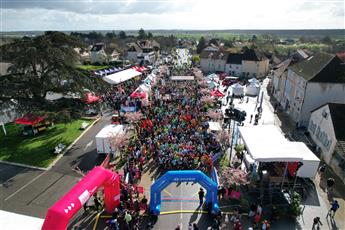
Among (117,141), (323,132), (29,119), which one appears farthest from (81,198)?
(323,132)

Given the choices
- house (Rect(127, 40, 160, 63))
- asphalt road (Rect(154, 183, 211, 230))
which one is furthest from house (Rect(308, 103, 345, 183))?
house (Rect(127, 40, 160, 63))

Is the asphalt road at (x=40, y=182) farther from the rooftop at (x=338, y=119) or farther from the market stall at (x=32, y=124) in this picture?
the rooftop at (x=338, y=119)

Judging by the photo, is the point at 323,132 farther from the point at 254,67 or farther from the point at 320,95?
the point at 254,67

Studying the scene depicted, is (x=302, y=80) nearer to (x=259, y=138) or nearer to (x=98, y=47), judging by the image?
(x=259, y=138)

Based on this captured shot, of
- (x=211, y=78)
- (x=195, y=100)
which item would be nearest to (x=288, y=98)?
(x=195, y=100)

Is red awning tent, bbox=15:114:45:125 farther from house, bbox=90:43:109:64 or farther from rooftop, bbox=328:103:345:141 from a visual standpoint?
house, bbox=90:43:109:64

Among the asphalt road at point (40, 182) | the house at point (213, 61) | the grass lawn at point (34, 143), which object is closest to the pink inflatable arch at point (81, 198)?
the asphalt road at point (40, 182)
